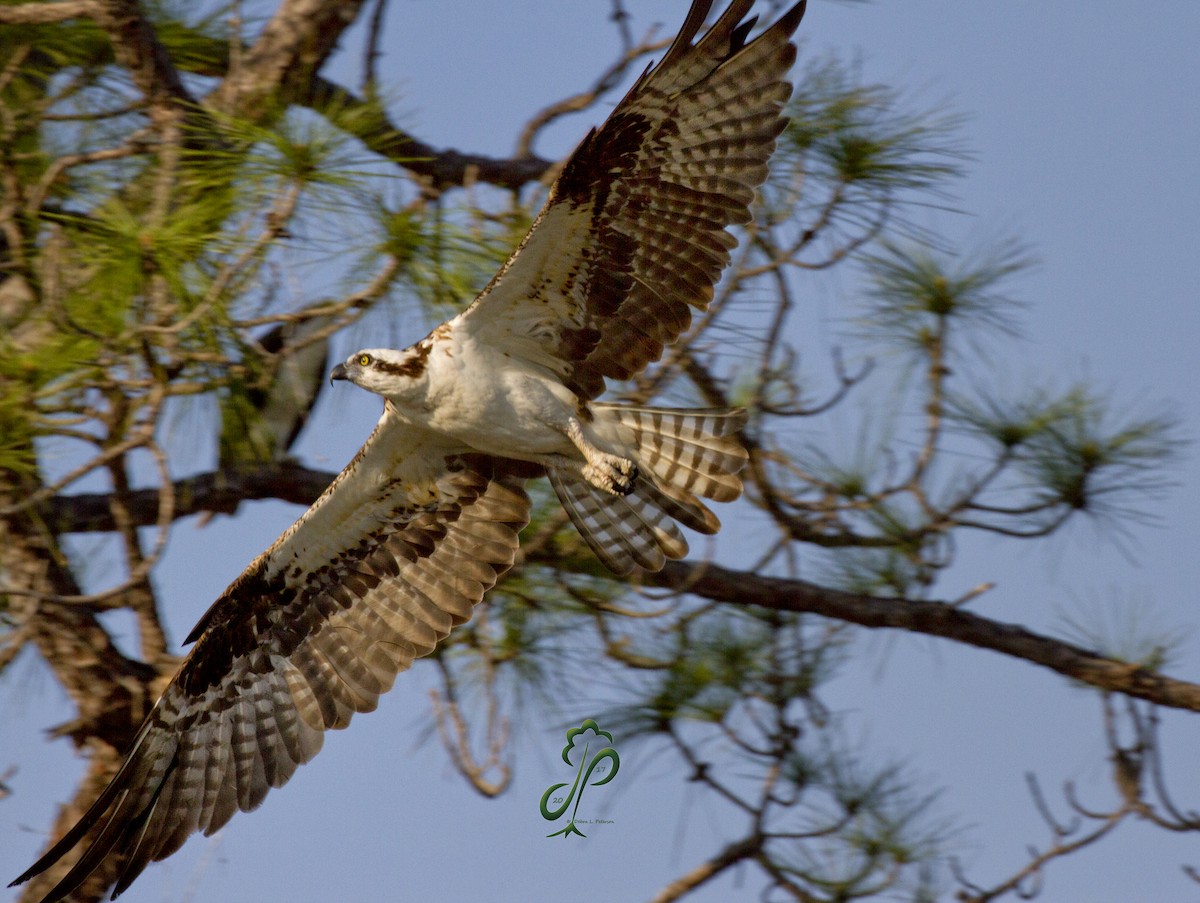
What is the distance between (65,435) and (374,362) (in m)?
0.92

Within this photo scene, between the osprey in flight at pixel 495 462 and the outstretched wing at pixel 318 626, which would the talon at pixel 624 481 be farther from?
the outstretched wing at pixel 318 626

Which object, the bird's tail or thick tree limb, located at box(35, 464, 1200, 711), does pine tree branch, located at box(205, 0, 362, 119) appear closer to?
thick tree limb, located at box(35, 464, 1200, 711)

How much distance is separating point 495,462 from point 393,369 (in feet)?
2.38

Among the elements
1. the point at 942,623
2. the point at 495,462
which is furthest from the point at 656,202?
the point at 942,623

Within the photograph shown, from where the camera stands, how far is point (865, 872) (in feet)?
15.1

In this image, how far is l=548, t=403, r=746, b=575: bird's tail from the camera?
4.43 meters

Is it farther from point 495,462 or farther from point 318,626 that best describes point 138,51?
point 318,626

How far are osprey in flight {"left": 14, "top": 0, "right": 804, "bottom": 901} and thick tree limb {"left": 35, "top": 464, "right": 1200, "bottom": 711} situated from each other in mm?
205

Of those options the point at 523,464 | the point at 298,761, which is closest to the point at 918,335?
the point at 523,464

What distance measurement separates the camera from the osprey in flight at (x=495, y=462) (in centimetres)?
405

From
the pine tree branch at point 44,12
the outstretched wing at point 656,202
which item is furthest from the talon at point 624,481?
the pine tree branch at point 44,12

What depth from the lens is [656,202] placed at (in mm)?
4141

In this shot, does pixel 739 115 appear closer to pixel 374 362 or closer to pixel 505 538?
pixel 374 362

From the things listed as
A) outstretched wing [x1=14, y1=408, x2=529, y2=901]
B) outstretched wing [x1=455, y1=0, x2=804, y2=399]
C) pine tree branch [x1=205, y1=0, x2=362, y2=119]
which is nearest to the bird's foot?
outstretched wing [x1=455, y1=0, x2=804, y2=399]
